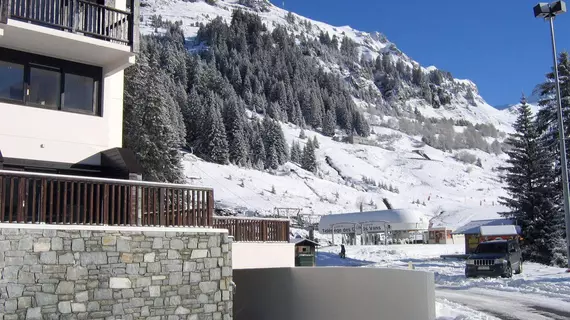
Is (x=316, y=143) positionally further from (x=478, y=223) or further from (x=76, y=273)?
(x=76, y=273)

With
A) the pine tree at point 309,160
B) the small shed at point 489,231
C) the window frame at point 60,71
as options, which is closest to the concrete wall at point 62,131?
the window frame at point 60,71

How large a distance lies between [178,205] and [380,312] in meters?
6.15

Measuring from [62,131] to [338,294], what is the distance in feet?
29.1

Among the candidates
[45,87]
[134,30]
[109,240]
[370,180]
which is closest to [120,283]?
[109,240]

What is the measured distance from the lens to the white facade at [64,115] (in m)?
15.8

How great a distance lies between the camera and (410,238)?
229ft

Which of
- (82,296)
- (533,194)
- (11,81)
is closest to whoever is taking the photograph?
(82,296)

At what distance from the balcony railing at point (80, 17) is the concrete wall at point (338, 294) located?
8.43 m

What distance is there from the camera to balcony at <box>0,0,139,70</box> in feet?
51.0

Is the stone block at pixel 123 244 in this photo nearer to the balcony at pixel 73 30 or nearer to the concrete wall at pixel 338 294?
the balcony at pixel 73 30

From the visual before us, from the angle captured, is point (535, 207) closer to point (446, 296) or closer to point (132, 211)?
point (446, 296)

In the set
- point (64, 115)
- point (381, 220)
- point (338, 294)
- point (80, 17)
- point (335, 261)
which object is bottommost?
point (335, 261)

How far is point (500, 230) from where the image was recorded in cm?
4131

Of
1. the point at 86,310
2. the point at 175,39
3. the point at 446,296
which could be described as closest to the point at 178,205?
the point at 86,310
